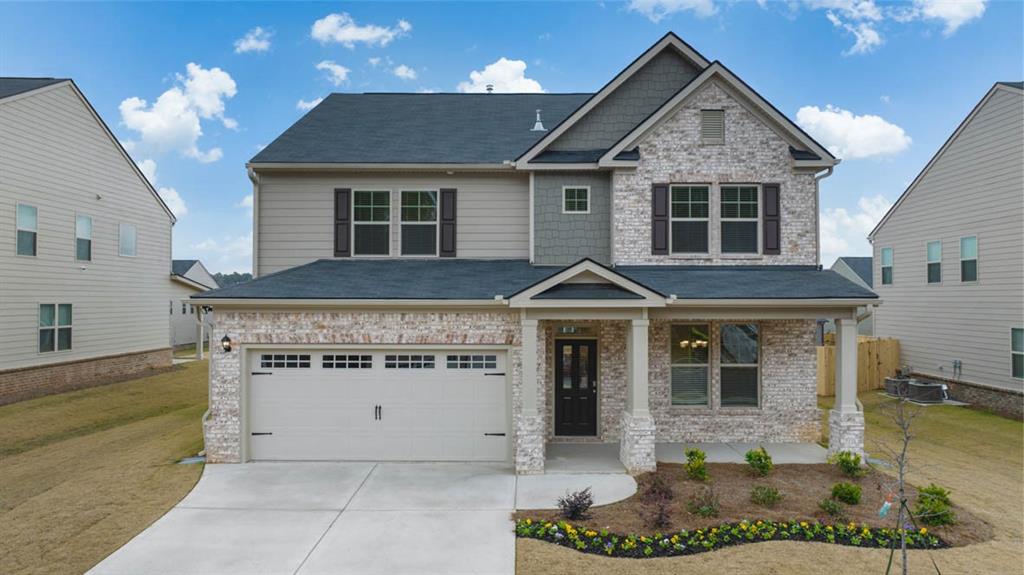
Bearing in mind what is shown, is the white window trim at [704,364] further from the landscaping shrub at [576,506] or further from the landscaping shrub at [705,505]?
the landscaping shrub at [576,506]

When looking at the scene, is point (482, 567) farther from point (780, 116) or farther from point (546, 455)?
point (780, 116)

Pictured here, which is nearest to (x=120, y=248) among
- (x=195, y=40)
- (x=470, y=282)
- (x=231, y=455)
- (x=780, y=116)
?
(x=195, y=40)

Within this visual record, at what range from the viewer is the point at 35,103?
16438mm

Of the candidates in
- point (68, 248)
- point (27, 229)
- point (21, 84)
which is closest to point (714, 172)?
point (27, 229)

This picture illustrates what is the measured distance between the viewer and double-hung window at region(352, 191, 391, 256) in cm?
1271

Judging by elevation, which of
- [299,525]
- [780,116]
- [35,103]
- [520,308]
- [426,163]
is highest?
[35,103]

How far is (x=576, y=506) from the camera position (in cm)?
734

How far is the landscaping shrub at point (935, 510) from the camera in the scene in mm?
7055

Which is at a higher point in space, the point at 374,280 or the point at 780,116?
the point at 780,116

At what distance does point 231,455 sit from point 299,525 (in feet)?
12.2

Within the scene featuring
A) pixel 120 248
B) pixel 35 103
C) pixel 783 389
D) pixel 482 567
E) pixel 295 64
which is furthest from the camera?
pixel 295 64

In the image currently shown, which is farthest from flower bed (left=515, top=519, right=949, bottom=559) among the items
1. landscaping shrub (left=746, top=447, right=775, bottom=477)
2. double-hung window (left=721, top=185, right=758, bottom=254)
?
double-hung window (left=721, top=185, right=758, bottom=254)

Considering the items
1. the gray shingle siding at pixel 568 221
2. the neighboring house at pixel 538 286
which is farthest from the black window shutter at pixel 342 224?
the gray shingle siding at pixel 568 221

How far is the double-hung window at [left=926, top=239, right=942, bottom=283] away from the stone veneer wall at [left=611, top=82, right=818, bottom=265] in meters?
8.59
